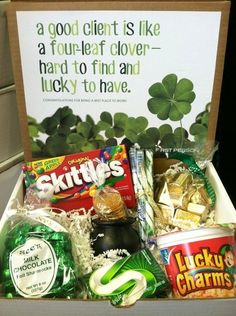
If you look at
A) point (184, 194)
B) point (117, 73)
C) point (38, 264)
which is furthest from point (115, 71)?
point (38, 264)

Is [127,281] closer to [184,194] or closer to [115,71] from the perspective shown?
→ [184,194]

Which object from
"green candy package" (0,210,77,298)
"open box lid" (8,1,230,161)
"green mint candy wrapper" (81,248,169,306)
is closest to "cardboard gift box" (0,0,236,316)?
"open box lid" (8,1,230,161)

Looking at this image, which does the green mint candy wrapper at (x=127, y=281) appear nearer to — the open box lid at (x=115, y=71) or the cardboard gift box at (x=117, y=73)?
the cardboard gift box at (x=117, y=73)

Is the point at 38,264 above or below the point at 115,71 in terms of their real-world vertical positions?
below

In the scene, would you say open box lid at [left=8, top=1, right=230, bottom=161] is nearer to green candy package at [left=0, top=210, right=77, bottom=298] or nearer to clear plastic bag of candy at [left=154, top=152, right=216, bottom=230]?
clear plastic bag of candy at [left=154, top=152, right=216, bottom=230]

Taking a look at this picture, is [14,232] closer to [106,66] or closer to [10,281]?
[10,281]

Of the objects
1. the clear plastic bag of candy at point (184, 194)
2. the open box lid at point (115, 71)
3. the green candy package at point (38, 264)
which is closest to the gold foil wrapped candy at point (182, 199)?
the clear plastic bag of candy at point (184, 194)
